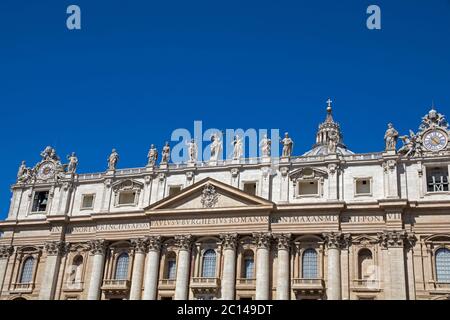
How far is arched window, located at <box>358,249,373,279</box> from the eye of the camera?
151 ft

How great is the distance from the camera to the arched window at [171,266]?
51.3 m

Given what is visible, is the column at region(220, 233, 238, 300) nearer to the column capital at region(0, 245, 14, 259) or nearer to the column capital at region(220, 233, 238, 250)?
the column capital at region(220, 233, 238, 250)

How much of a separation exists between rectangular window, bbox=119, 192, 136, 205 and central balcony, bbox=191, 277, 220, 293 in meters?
12.0

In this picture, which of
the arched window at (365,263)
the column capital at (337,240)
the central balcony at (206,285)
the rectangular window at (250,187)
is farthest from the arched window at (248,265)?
the arched window at (365,263)

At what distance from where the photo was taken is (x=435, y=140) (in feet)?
160

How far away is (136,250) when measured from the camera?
52.4m

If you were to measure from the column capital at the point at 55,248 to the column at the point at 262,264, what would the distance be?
2029 cm

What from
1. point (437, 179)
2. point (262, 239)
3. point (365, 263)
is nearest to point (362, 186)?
point (437, 179)

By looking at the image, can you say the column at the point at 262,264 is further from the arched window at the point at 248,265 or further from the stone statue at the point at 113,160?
the stone statue at the point at 113,160

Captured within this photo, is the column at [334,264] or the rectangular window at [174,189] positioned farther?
the rectangular window at [174,189]

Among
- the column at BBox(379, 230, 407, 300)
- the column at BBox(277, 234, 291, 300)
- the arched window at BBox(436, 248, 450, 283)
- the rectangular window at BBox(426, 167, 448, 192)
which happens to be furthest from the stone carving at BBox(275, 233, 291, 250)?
the rectangular window at BBox(426, 167, 448, 192)

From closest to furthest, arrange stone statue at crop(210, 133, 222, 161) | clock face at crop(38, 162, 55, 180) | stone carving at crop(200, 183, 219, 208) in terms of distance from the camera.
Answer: stone carving at crop(200, 183, 219, 208)
stone statue at crop(210, 133, 222, 161)
clock face at crop(38, 162, 55, 180)

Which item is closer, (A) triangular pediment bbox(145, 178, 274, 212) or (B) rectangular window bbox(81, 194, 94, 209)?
(A) triangular pediment bbox(145, 178, 274, 212)
